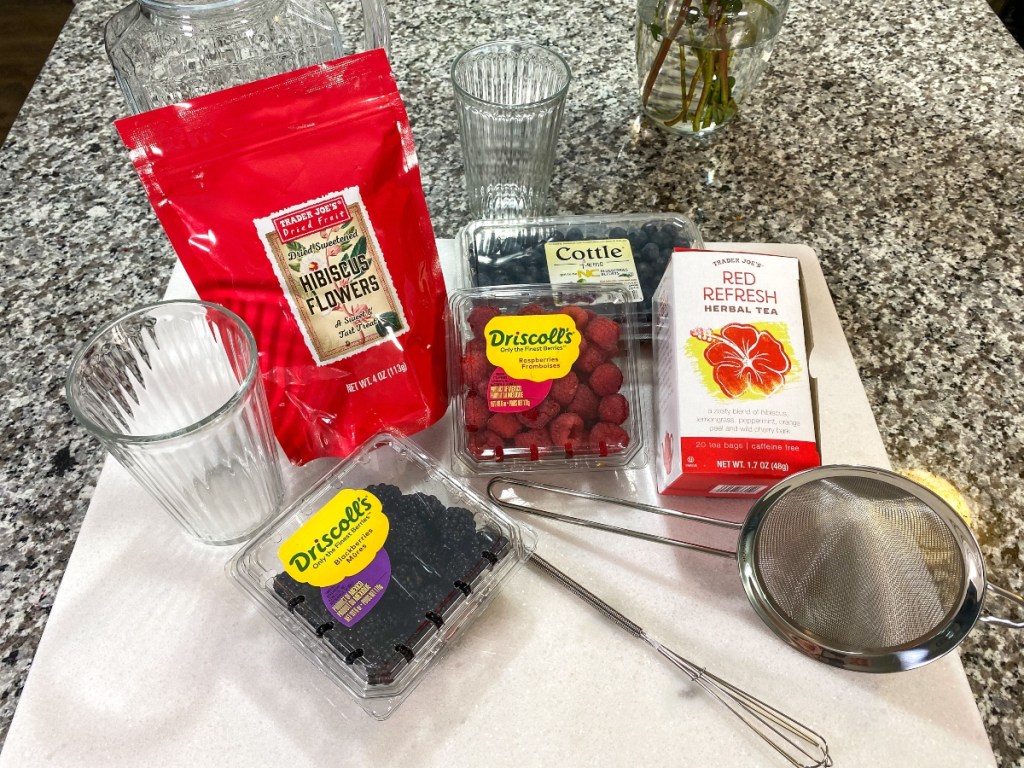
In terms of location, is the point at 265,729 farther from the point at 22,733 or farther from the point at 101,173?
the point at 101,173

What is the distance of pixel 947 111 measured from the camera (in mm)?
1077

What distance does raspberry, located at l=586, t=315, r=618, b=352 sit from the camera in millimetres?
727

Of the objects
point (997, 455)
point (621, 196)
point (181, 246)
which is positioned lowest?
point (997, 455)

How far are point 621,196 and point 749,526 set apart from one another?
513 millimetres

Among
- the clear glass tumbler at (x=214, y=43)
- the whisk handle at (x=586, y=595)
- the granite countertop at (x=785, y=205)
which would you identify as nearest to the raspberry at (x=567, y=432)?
the whisk handle at (x=586, y=595)

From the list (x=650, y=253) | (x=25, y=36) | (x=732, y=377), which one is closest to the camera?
(x=732, y=377)

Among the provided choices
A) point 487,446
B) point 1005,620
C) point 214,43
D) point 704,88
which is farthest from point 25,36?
point 1005,620

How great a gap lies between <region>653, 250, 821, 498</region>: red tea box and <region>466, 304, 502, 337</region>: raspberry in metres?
0.17

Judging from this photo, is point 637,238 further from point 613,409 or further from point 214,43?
point 214,43

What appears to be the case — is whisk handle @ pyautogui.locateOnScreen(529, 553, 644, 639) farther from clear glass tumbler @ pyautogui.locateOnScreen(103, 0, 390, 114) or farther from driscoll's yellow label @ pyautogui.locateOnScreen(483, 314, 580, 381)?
clear glass tumbler @ pyautogui.locateOnScreen(103, 0, 390, 114)

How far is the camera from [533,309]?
0.74 m

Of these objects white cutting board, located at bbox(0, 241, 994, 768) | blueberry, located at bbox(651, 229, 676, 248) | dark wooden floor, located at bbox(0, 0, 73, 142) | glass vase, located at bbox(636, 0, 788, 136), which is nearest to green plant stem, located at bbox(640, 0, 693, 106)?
glass vase, located at bbox(636, 0, 788, 136)

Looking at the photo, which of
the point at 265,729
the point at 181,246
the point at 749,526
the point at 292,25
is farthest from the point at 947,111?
the point at 265,729

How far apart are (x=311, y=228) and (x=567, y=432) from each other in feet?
0.97
